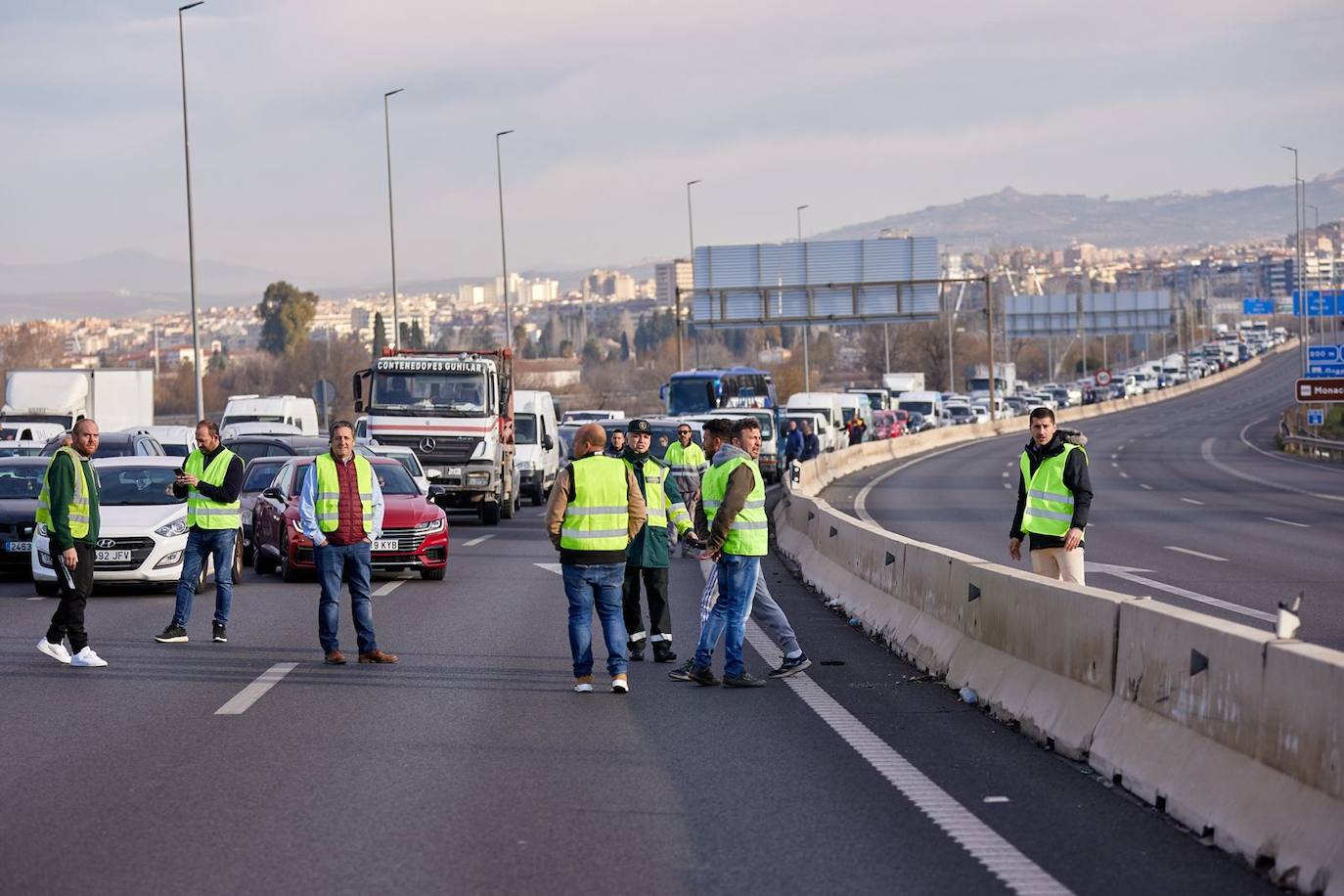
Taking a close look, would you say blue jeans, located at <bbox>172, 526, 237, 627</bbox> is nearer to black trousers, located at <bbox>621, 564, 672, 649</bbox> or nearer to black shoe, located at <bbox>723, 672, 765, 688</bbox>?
black trousers, located at <bbox>621, 564, 672, 649</bbox>

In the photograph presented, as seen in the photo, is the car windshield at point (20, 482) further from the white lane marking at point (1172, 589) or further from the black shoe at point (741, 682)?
the white lane marking at point (1172, 589)

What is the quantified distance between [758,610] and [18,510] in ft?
38.4

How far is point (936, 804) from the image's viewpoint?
7.35m

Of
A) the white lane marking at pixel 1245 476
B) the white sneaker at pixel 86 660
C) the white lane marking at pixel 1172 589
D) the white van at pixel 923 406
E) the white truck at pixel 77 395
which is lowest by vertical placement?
the white lane marking at pixel 1245 476

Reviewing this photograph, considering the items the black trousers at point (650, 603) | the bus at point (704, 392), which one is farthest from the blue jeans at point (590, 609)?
the bus at point (704, 392)

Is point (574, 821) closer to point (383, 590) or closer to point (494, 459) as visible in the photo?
point (383, 590)

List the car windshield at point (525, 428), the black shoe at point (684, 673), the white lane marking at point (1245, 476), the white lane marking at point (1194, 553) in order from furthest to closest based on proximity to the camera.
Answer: the car windshield at point (525, 428) → the white lane marking at point (1245, 476) → the white lane marking at point (1194, 553) → the black shoe at point (684, 673)

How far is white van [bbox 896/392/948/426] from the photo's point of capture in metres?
82.3

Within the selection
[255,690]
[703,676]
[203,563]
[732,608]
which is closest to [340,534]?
[255,690]

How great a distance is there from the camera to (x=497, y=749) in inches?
348

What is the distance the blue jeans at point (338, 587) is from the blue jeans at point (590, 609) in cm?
205

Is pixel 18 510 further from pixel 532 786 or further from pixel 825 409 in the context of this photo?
pixel 825 409

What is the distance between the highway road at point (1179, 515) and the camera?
1716cm

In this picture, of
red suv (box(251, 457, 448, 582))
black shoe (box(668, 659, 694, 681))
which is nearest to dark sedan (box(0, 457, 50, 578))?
red suv (box(251, 457, 448, 582))
